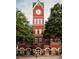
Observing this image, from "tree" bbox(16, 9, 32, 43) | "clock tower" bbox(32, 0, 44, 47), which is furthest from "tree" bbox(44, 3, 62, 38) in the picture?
"tree" bbox(16, 9, 32, 43)

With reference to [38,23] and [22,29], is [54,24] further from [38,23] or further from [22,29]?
[22,29]

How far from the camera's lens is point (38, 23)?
1.34m

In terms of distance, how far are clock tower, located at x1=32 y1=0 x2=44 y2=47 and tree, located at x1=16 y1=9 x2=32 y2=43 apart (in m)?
0.05

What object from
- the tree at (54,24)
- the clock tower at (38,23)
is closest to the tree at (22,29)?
the clock tower at (38,23)

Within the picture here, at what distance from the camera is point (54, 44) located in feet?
4.41

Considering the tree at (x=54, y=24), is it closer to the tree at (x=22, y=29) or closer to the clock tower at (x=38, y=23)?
the clock tower at (x=38, y=23)

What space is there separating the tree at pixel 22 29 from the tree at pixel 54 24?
153 millimetres

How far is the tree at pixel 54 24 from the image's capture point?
4.38 feet

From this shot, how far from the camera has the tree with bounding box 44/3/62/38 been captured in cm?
134

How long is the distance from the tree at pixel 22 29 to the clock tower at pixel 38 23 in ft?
0.16
